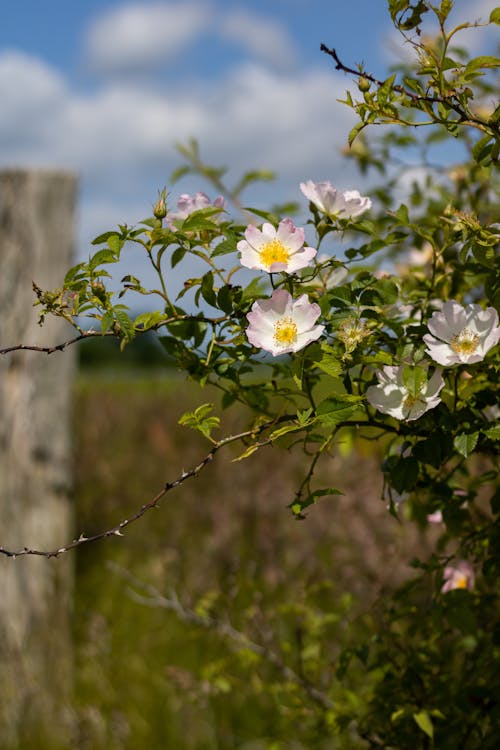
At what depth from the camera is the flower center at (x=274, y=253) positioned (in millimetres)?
1196

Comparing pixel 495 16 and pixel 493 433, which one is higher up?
pixel 495 16

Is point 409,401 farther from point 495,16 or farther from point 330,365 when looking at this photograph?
point 495,16

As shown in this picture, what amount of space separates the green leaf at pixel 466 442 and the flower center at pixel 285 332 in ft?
0.84

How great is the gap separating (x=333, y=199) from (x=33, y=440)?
2984 millimetres

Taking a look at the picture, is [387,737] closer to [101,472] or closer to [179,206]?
[179,206]

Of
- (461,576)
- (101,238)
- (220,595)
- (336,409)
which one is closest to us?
(336,409)

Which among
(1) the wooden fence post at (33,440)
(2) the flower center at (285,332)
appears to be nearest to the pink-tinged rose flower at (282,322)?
(2) the flower center at (285,332)

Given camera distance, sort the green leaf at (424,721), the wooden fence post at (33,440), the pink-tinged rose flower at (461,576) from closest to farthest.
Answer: the green leaf at (424,721) → the pink-tinged rose flower at (461,576) → the wooden fence post at (33,440)

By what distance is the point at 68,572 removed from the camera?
4.18m

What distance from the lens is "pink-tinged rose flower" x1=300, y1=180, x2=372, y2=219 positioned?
1.28 m

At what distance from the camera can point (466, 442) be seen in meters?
1.17

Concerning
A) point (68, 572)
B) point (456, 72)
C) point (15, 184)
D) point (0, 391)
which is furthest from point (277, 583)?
point (456, 72)

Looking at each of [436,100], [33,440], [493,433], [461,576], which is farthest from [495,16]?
[33,440]

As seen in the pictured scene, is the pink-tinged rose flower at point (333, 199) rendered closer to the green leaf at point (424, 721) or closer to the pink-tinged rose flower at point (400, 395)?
the pink-tinged rose flower at point (400, 395)
